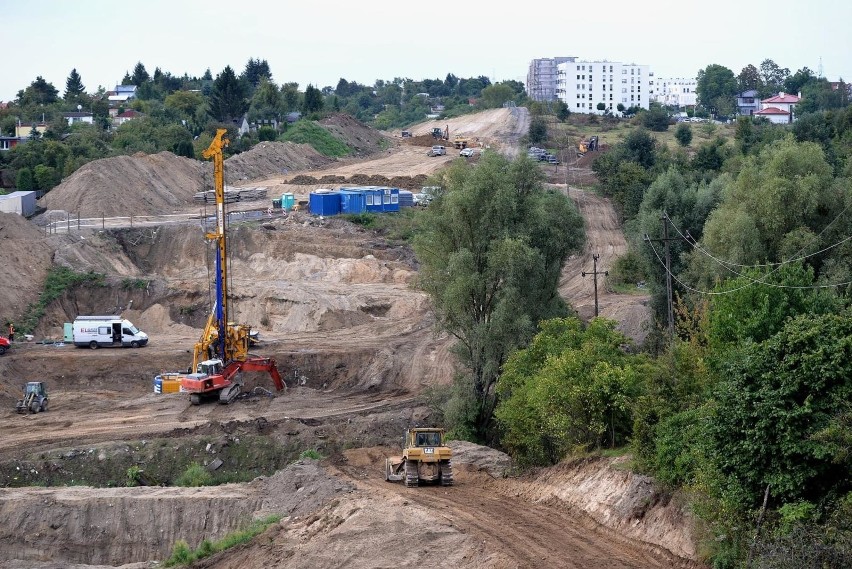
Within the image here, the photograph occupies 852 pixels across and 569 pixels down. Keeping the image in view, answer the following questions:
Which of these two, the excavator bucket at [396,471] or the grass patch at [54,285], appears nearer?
the excavator bucket at [396,471]

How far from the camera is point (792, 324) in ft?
81.1

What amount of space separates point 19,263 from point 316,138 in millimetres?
62895

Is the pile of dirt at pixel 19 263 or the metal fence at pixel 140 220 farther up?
the metal fence at pixel 140 220

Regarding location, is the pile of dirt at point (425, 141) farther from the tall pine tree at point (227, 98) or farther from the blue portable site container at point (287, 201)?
the blue portable site container at point (287, 201)

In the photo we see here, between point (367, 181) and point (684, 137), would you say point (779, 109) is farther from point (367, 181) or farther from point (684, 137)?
point (367, 181)

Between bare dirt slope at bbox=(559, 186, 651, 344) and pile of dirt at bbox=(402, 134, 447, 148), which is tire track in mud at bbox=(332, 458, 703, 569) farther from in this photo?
pile of dirt at bbox=(402, 134, 447, 148)

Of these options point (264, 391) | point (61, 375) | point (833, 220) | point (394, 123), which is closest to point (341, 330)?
point (264, 391)

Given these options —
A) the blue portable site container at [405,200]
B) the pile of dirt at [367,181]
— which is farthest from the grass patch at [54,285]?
the pile of dirt at [367,181]

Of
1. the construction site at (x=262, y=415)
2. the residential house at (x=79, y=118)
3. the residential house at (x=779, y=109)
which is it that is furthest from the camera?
the residential house at (x=779, y=109)

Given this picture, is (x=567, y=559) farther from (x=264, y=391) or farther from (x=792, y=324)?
(x=264, y=391)

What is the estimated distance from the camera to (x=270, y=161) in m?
110

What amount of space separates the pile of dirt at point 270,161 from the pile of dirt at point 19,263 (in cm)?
3299

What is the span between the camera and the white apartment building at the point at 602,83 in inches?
7677

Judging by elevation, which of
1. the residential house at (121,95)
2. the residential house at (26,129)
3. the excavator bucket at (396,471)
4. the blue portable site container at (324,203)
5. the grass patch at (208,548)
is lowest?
the grass patch at (208,548)
